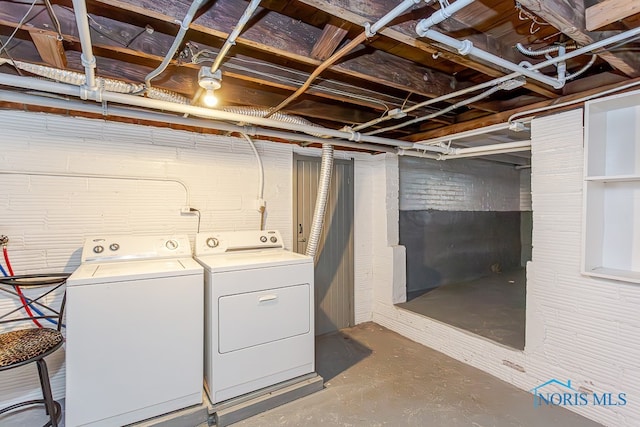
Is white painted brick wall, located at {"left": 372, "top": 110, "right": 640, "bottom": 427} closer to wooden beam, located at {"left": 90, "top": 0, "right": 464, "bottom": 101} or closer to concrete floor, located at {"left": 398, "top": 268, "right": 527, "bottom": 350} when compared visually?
concrete floor, located at {"left": 398, "top": 268, "right": 527, "bottom": 350}

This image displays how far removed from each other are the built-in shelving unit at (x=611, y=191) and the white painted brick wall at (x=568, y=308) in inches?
2.7

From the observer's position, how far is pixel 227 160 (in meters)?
2.75

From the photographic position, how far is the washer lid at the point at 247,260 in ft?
6.70

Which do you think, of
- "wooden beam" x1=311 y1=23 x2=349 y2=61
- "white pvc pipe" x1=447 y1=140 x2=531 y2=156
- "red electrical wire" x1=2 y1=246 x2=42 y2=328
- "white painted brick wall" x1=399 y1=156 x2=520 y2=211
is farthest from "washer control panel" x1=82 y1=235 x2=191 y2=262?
"white painted brick wall" x1=399 y1=156 x2=520 y2=211

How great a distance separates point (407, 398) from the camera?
2.21 m

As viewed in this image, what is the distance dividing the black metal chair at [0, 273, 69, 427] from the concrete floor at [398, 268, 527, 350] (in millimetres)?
2891

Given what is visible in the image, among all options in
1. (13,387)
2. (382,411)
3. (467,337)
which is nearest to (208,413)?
(382,411)

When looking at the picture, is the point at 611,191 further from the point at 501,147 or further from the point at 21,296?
the point at 21,296

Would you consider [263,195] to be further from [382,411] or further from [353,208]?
[382,411]

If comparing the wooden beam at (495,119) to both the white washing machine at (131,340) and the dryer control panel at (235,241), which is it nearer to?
the dryer control panel at (235,241)

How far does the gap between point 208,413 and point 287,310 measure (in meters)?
0.77

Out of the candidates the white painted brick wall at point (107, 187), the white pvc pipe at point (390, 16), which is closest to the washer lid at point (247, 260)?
the white painted brick wall at point (107, 187)

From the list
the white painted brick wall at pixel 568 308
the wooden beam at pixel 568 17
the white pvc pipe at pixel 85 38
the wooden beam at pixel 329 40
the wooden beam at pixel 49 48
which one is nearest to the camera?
the white pvc pipe at pixel 85 38

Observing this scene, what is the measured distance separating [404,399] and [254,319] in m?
1.18
